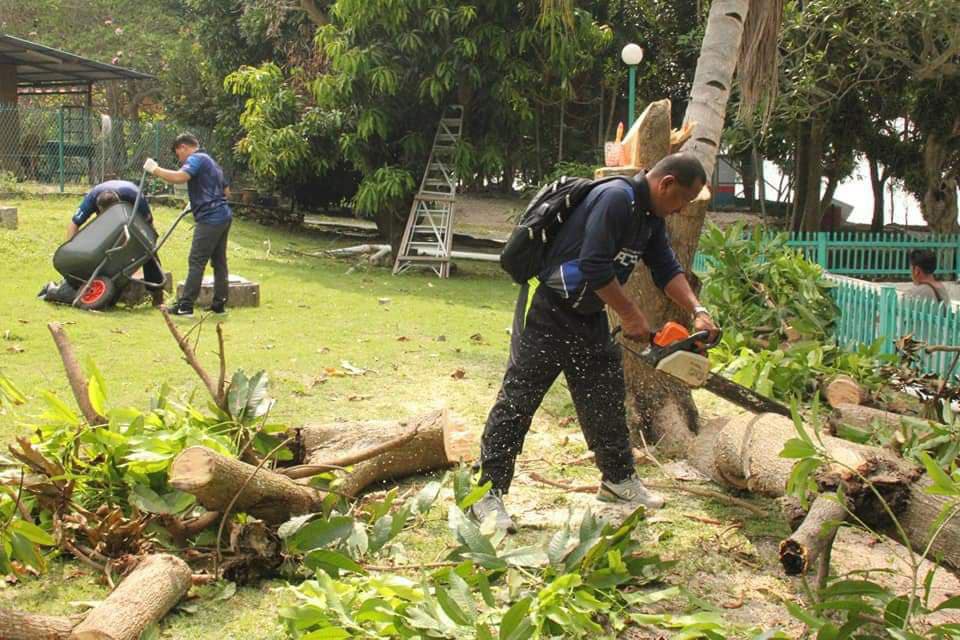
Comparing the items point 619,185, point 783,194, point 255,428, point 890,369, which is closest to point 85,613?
point 255,428

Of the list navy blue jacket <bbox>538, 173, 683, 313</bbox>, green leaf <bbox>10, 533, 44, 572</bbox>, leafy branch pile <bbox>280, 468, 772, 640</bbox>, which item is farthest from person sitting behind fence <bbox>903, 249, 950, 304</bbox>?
green leaf <bbox>10, 533, 44, 572</bbox>

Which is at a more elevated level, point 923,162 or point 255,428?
point 923,162

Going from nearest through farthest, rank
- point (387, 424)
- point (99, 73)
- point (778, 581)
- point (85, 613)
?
point (85, 613)
point (778, 581)
point (387, 424)
point (99, 73)

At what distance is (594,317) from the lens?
4457 mm

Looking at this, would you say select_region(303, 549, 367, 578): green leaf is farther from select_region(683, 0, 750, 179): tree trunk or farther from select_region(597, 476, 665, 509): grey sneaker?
select_region(683, 0, 750, 179): tree trunk

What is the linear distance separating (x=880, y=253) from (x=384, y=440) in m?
14.2

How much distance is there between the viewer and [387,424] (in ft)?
16.9

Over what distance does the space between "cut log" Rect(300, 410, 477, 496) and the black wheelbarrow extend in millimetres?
5412

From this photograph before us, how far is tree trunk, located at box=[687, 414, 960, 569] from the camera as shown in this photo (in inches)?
147

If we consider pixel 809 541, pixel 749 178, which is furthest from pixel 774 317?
pixel 749 178

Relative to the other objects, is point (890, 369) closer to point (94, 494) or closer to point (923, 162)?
point (94, 494)

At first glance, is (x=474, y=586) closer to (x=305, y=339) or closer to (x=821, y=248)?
(x=305, y=339)

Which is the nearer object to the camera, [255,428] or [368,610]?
[368,610]

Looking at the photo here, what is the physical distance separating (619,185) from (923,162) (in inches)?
672
